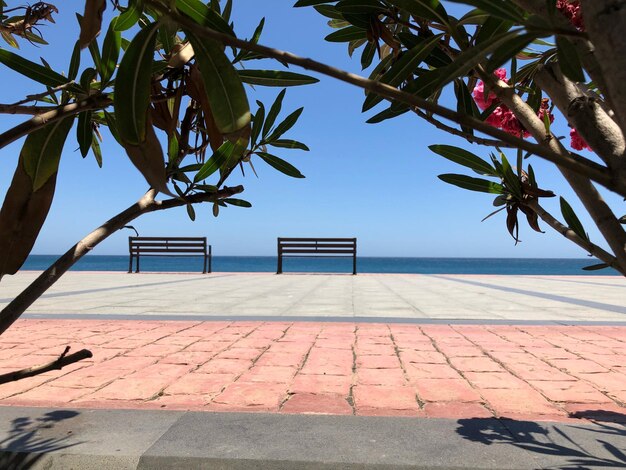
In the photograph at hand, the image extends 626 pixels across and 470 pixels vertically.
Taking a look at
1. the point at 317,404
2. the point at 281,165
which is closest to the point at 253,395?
the point at 317,404

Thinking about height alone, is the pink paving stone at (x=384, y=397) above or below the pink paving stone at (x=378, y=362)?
below

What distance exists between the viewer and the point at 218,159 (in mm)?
836

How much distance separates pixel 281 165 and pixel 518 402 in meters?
2.05

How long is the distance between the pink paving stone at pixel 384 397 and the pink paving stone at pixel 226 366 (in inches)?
31.7

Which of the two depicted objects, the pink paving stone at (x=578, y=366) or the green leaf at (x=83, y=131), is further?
the pink paving stone at (x=578, y=366)

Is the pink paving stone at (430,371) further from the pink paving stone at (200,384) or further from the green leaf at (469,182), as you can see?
the green leaf at (469,182)

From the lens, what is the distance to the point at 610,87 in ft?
1.45

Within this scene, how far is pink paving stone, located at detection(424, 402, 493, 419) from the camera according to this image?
2203 millimetres

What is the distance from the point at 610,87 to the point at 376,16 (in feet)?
1.62

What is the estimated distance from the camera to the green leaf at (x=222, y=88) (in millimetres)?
565

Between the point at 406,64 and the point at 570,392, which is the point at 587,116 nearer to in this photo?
the point at 406,64

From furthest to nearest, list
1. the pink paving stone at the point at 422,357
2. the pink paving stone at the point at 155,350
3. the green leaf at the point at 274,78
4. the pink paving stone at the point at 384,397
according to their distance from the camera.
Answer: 1. the pink paving stone at the point at 155,350
2. the pink paving stone at the point at 422,357
3. the pink paving stone at the point at 384,397
4. the green leaf at the point at 274,78

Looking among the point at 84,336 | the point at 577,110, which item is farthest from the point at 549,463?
the point at 84,336

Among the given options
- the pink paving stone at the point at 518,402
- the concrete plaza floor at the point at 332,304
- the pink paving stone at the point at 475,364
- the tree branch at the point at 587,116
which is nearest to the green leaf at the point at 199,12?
the tree branch at the point at 587,116
